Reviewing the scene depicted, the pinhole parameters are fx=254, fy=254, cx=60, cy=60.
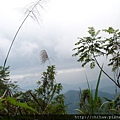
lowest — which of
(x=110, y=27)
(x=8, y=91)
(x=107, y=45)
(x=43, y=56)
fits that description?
(x=8, y=91)

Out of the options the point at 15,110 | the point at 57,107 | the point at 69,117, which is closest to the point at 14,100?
the point at 15,110

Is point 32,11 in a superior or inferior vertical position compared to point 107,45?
inferior

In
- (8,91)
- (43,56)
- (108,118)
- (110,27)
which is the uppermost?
(110,27)

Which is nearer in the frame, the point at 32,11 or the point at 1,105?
the point at 1,105

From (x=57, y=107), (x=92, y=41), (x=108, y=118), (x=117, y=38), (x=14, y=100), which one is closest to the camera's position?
(x=14, y=100)

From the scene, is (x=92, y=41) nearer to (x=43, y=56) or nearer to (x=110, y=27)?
(x=110, y=27)

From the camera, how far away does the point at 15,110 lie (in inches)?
37.3

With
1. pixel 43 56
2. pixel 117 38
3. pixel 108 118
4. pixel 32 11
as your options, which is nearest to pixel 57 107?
pixel 43 56

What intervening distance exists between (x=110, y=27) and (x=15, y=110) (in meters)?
4.16

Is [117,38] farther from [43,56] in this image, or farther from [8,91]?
[8,91]

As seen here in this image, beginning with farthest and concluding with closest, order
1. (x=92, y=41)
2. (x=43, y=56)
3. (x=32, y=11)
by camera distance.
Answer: (x=92, y=41)
(x=43, y=56)
(x=32, y=11)

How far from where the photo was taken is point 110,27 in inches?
192

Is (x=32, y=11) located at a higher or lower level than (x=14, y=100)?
higher

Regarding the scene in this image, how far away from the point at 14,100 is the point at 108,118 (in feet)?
2.69
